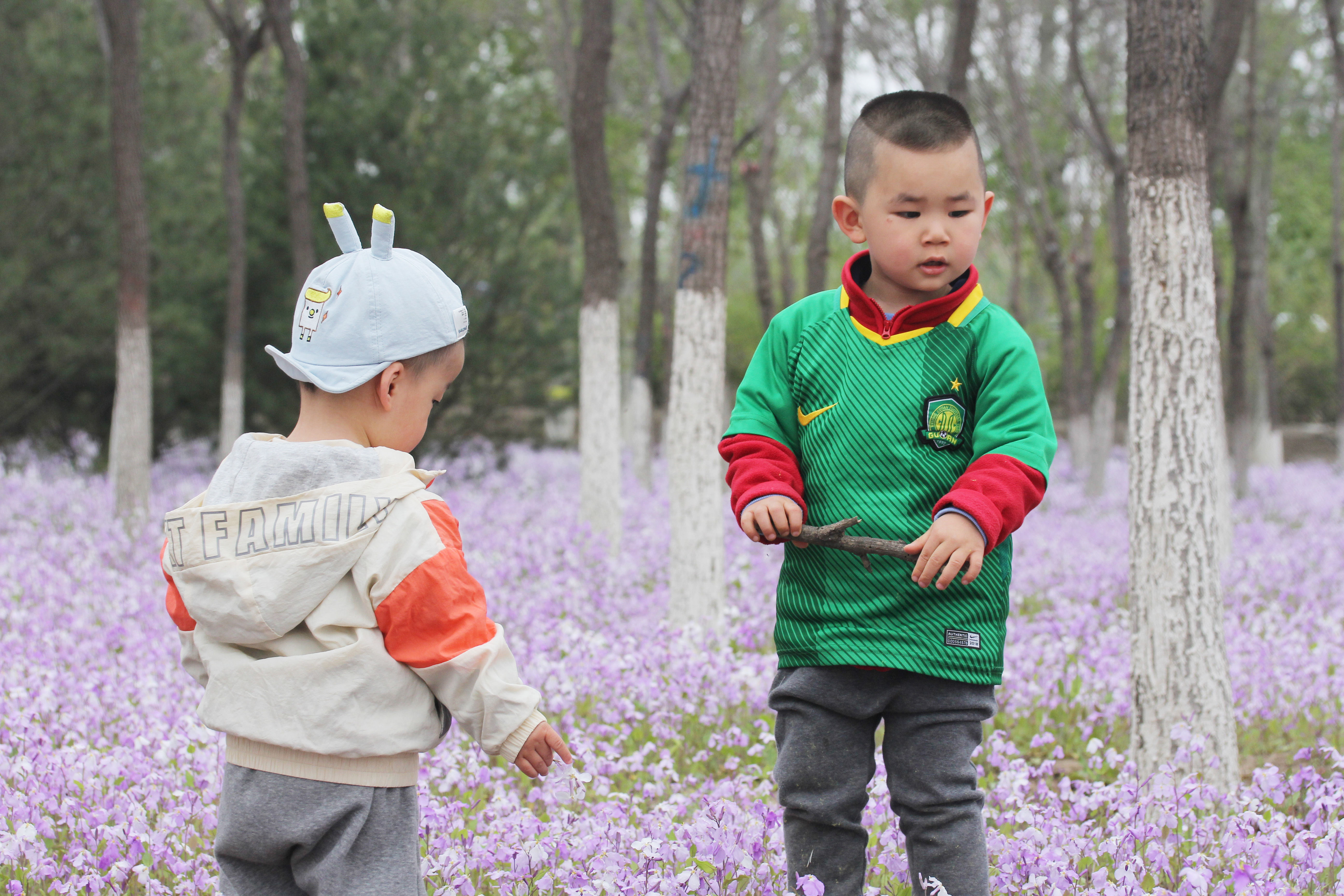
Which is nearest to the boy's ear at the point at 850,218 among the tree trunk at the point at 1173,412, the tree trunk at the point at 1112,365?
the tree trunk at the point at 1173,412

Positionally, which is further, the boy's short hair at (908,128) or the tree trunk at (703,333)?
the tree trunk at (703,333)

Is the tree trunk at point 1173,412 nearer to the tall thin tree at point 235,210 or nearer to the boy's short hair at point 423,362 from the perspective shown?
the boy's short hair at point 423,362

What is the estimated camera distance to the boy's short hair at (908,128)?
7.50 ft

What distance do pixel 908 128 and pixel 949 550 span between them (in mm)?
915

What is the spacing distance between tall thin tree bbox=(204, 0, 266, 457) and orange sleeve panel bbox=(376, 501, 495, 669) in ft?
35.3

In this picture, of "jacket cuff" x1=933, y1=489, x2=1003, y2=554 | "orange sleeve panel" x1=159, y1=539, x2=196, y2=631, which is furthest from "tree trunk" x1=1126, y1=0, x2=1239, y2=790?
"orange sleeve panel" x1=159, y1=539, x2=196, y2=631

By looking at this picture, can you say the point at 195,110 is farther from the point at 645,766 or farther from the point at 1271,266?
the point at 1271,266

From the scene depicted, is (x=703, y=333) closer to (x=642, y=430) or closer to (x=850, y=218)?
(x=850, y=218)

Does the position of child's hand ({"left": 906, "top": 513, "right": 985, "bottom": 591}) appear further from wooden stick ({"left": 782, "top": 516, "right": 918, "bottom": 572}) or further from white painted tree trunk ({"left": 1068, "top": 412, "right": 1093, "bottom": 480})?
white painted tree trunk ({"left": 1068, "top": 412, "right": 1093, "bottom": 480})

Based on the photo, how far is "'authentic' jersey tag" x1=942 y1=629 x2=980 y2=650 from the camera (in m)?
2.31

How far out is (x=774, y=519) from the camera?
2.26 m

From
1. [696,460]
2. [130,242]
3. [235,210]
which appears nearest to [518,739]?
[696,460]

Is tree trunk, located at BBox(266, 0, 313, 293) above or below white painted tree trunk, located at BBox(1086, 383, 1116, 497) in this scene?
above

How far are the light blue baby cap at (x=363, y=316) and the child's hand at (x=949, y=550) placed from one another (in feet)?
3.41
